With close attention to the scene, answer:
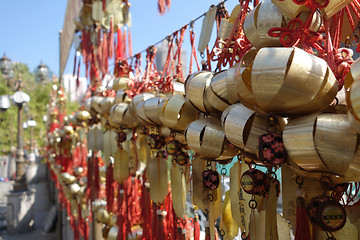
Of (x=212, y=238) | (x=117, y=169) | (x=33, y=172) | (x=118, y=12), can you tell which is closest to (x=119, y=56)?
(x=118, y=12)

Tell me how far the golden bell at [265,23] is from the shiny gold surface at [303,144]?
0.28 feet

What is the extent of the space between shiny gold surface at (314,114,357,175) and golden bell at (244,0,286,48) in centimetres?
9

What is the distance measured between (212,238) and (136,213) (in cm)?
48

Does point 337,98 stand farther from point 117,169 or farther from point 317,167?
point 117,169

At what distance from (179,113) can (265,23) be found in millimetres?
194

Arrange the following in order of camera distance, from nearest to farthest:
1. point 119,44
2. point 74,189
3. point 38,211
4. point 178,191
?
point 178,191 → point 119,44 → point 74,189 → point 38,211

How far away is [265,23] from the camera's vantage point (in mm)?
293

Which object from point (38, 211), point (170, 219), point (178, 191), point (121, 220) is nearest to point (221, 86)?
point (178, 191)

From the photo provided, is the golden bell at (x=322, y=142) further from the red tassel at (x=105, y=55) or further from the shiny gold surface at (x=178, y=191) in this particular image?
the red tassel at (x=105, y=55)

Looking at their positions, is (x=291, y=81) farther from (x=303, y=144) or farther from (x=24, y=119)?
(x=24, y=119)

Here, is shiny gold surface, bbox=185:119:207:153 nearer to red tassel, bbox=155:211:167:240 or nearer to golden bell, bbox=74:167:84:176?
red tassel, bbox=155:211:167:240

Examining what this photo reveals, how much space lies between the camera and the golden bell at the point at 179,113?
45 centimetres

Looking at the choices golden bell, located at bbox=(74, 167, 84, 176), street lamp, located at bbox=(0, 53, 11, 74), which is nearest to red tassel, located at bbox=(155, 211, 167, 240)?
golden bell, located at bbox=(74, 167, 84, 176)

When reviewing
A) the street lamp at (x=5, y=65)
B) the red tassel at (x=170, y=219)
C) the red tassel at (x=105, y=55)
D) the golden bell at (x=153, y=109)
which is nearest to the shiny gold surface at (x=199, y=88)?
the golden bell at (x=153, y=109)
